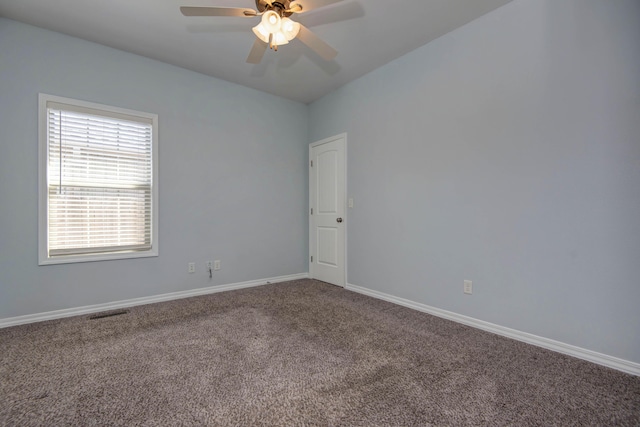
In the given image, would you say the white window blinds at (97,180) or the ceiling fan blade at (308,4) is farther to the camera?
the white window blinds at (97,180)

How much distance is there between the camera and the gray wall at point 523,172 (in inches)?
75.3

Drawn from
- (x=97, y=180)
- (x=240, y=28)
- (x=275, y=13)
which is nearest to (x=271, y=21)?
(x=275, y=13)

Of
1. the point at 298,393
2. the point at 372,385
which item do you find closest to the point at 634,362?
the point at 372,385

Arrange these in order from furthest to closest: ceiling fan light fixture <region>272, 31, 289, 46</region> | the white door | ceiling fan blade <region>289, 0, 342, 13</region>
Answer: the white door → ceiling fan light fixture <region>272, 31, 289, 46</region> → ceiling fan blade <region>289, 0, 342, 13</region>

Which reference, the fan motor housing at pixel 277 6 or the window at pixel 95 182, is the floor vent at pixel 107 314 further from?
the fan motor housing at pixel 277 6

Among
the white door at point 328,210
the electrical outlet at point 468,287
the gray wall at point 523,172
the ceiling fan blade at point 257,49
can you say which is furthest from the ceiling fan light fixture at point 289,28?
the electrical outlet at point 468,287

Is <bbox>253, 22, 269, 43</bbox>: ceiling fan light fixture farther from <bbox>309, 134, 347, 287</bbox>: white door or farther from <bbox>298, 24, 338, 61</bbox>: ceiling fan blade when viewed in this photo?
<bbox>309, 134, 347, 287</bbox>: white door

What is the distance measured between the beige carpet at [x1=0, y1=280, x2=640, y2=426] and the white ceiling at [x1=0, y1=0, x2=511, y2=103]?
2.33 m

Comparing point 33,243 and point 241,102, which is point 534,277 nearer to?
point 241,102

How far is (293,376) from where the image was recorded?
1.81m

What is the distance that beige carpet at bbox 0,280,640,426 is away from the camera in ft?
4.79

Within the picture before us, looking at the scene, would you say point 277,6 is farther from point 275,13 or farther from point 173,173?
point 173,173

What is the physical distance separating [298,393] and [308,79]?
3456 millimetres

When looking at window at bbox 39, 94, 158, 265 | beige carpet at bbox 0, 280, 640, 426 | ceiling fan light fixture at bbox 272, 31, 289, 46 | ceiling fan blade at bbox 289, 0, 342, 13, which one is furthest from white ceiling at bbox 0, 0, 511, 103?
beige carpet at bbox 0, 280, 640, 426
